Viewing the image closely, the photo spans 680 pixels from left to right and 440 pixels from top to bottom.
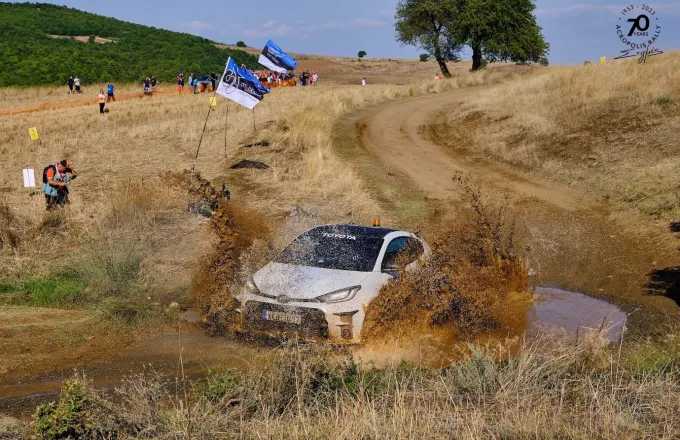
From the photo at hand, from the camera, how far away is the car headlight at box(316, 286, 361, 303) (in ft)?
30.9

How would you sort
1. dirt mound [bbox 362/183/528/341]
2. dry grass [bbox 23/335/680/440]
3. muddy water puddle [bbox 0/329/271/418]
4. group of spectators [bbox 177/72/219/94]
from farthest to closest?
group of spectators [bbox 177/72/219/94], dirt mound [bbox 362/183/528/341], muddy water puddle [bbox 0/329/271/418], dry grass [bbox 23/335/680/440]

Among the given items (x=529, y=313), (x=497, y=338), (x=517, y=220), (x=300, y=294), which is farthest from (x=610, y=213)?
(x=300, y=294)

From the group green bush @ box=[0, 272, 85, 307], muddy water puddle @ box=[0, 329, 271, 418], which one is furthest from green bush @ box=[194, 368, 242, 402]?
green bush @ box=[0, 272, 85, 307]

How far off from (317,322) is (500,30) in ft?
179

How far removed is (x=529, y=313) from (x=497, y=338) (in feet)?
5.80

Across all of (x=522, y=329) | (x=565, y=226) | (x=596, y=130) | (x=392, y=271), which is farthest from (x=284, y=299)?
(x=596, y=130)

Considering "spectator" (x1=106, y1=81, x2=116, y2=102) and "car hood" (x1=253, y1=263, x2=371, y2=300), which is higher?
"spectator" (x1=106, y1=81, x2=116, y2=102)

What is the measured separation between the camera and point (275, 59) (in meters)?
23.0

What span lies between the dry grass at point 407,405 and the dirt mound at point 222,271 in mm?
3210

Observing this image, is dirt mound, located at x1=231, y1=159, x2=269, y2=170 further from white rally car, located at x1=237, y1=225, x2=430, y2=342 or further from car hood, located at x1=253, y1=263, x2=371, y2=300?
car hood, located at x1=253, y1=263, x2=371, y2=300

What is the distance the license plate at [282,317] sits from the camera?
9.26 meters

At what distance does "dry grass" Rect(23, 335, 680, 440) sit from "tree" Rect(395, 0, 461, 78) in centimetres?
5716

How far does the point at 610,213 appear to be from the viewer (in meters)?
17.8

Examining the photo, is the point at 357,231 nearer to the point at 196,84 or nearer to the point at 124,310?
the point at 124,310
